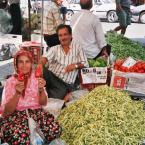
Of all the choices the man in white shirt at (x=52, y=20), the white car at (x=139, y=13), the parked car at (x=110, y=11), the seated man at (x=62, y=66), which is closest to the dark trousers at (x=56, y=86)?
the seated man at (x=62, y=66)

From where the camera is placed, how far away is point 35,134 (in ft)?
11.3

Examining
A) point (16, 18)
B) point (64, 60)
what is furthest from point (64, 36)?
point (16, 18)

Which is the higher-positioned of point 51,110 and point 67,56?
point 67,56

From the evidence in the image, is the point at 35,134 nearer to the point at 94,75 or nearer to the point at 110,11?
the point at 94,75

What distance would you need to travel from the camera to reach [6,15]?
410 inches

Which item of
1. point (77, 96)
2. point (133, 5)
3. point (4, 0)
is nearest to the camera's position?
point (77, 96)

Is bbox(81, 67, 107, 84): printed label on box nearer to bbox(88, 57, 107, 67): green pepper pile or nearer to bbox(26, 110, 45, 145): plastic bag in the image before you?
bbox(88, 57, 107, 67): green pepper pile

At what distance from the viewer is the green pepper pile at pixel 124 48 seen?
7.22 metres

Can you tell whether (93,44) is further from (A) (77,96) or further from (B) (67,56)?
(A) (77,96)

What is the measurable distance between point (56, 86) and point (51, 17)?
1990mm

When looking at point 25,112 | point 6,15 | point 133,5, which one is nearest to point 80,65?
point 25,112

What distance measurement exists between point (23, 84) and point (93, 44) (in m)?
2.59

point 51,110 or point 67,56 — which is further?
point 67,56

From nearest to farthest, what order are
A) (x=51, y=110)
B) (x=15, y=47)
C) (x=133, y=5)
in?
1. (x=51, y=110)
2. (x=15, y=47)
3. (x=133, y=5)
